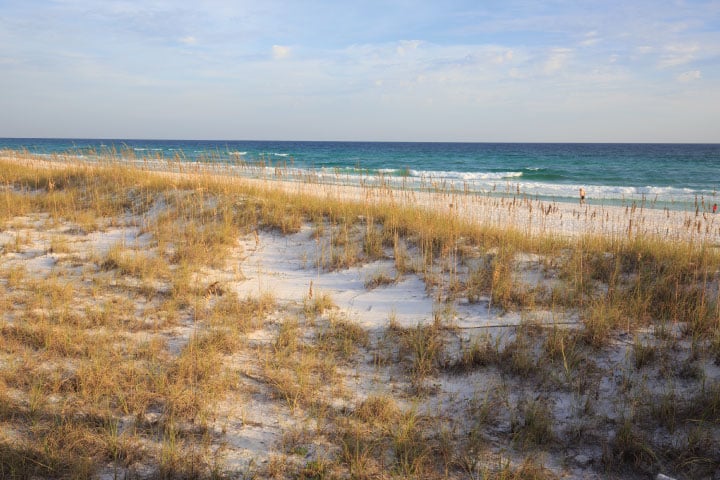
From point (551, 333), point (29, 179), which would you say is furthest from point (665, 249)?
point (29, 179)

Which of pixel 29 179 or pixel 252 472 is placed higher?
pixel 29 179

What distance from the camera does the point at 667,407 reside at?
10.7 feet

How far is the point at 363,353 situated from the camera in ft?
14.2

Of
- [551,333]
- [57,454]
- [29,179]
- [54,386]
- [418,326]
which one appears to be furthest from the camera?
[29,179]

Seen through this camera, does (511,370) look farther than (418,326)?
No

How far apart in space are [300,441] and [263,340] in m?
1.55

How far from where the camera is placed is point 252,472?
2.78m

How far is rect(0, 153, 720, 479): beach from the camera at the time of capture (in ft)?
9.68

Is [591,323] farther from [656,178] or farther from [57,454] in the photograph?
[656,178]

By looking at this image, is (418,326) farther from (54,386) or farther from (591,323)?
(54,386)

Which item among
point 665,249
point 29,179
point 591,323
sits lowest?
point 591,323

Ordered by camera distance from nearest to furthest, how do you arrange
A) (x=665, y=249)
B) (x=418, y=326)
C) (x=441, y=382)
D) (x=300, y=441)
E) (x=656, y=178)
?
(x=300, y=441) → (x=441, y=382) → (x=418, y=326) → (x=665, y=249) → (x=656, y=178)

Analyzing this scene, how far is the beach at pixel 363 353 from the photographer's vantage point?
2949mm

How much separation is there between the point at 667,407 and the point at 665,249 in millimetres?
3354
